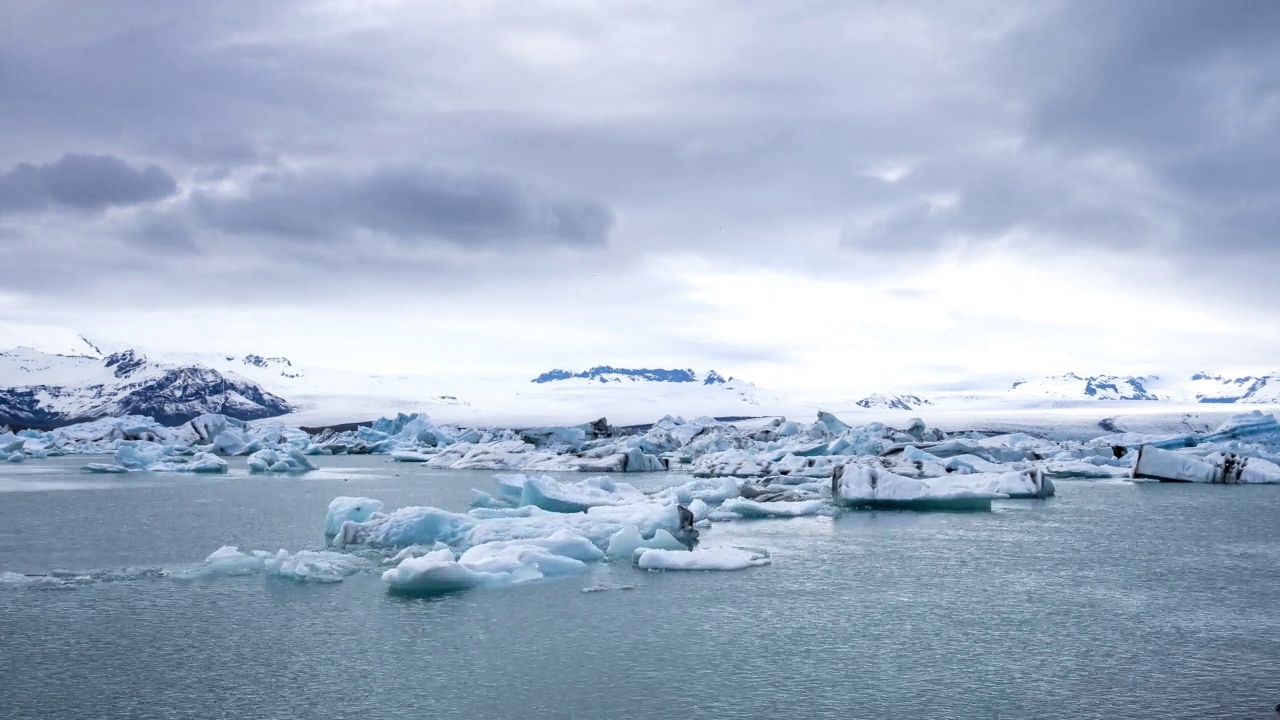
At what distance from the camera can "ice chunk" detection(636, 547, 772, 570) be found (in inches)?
380

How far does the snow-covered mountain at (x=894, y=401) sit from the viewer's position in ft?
418

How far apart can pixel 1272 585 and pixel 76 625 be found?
9888 millimetres

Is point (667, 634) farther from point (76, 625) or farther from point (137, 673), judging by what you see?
point (76, 625)

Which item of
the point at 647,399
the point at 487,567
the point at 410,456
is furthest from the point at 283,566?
the point at 647,399

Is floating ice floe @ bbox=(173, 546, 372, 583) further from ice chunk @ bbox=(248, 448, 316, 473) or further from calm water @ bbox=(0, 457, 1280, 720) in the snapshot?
ice chunk @ bbox=(248, 448, 316, 473)

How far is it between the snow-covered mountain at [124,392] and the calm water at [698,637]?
106476 mm

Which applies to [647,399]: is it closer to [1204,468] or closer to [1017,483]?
[1204,468]

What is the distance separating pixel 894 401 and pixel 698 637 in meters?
131

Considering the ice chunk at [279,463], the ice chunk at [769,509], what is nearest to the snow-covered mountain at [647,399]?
the ice chunk at [279,463]

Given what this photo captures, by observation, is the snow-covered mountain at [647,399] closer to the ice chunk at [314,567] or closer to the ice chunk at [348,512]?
the ice chunk at [348,512]

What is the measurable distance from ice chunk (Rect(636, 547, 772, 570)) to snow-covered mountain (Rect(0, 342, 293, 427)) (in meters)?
106

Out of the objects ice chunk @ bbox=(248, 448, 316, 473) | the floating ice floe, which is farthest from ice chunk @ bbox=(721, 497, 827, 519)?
ice chunk @ bbox=(248, 448, 316, 473)

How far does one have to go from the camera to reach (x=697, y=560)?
9.75 m

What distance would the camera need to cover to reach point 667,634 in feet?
22.4
